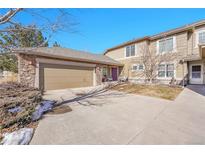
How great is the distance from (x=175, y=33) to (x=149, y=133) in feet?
40.6

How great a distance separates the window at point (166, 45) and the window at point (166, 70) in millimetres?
1690

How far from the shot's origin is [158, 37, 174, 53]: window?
1204 cm

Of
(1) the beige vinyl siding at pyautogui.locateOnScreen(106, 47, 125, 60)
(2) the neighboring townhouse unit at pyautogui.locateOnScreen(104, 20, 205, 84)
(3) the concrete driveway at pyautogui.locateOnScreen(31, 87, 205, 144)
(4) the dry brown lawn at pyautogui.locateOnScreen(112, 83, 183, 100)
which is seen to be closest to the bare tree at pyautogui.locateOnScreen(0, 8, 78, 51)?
(3) the concrete driveway at pyautogui.locateOnScreen(31, 87, 205, 144)

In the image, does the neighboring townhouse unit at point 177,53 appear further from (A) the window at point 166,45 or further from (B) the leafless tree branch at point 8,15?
(B) the leafless tree branch at point 8,15

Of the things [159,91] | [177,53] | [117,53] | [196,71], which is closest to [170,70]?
[177,53]

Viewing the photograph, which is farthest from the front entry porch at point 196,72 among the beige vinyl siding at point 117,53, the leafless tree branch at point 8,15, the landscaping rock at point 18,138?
the leafless tree branch at point 8,15

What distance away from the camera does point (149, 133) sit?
9.57 ft

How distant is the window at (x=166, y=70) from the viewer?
1211cm

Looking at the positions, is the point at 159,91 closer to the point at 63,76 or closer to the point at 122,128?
the point at 122,128

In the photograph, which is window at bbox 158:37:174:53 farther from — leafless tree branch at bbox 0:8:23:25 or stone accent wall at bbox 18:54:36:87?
leafless tree branch at bbox 0:8:23:25

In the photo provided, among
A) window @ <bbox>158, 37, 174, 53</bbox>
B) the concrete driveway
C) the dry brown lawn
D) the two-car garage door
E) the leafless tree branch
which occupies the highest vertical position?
window @ <bbox>158, 37, 174, 53</bbox>

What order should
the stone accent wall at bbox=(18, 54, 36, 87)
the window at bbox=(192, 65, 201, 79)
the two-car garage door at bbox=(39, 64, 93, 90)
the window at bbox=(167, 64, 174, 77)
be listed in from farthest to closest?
the window at bbox=(167, 64, 174, 77) → the window at bbox=(192, 65, 201, 79) → the two-car garage door at bbox=(39, 64, 93, 90) → the stone accent wall at bbox=(18, 54, 36, 87)

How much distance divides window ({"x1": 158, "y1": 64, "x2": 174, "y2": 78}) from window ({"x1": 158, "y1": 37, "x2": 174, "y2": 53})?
5.55 feet
